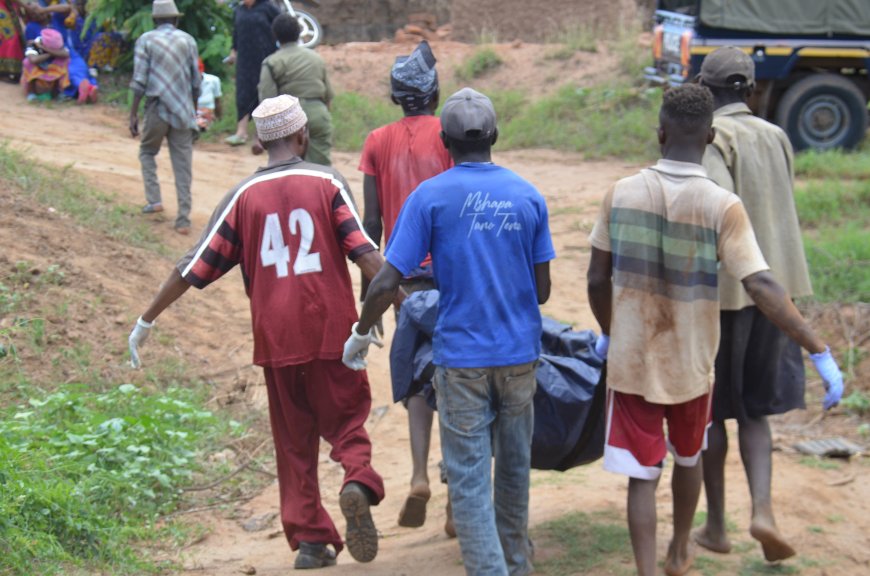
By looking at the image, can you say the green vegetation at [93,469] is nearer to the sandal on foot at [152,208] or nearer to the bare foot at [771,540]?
the bare foot at [771,540]

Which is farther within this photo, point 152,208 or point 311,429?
point 152,208

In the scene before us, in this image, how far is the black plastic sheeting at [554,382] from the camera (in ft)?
14.0

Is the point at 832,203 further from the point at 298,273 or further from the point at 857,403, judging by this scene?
the point at 298,273

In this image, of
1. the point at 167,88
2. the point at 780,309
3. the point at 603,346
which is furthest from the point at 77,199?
the point at 780,309

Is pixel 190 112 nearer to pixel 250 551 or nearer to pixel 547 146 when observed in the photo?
pixel 250 551

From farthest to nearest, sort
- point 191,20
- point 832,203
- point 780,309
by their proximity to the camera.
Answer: point 191,20 → point 832,203 → point 780,309

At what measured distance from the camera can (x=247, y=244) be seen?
440 cm

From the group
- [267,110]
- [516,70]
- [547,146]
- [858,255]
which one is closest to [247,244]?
[267,110]

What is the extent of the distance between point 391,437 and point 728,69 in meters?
3.37

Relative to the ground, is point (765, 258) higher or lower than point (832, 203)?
higher

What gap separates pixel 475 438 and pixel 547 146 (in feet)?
34.5

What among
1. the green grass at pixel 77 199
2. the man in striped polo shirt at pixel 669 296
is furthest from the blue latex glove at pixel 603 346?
the green grass at pixel 77 199

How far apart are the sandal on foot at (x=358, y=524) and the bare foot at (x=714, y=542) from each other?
1324 mm

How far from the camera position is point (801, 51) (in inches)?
502
